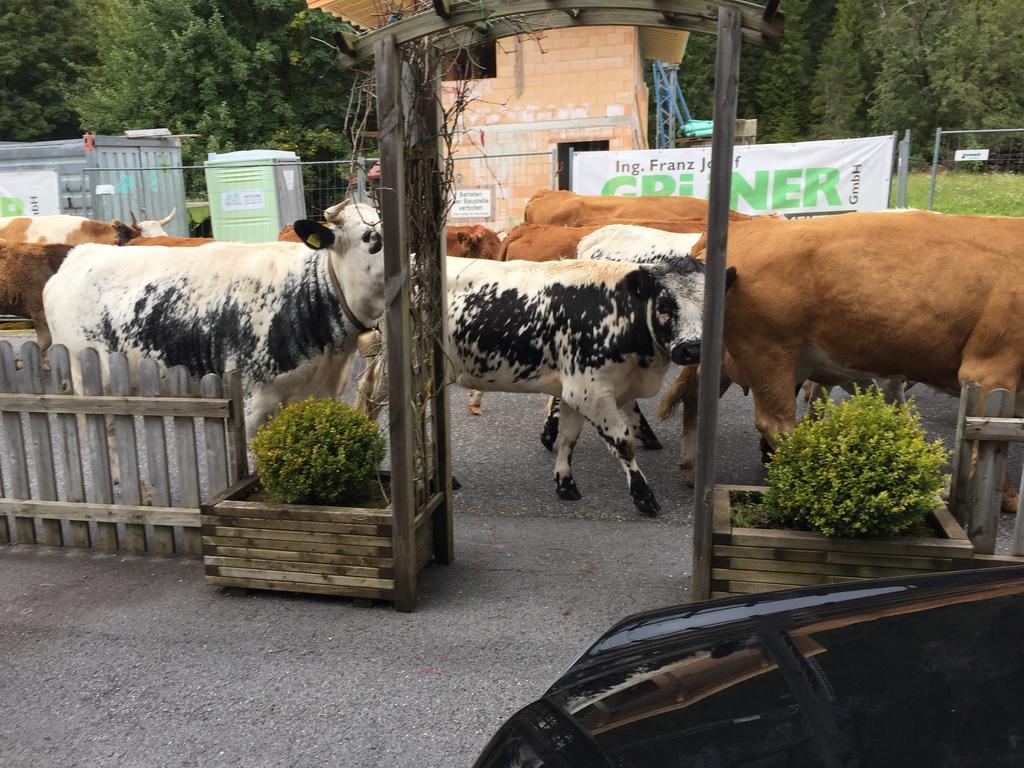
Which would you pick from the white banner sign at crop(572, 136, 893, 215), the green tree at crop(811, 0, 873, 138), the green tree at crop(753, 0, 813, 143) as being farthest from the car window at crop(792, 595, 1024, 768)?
the green tree at crop(753, 0, 813, 143)

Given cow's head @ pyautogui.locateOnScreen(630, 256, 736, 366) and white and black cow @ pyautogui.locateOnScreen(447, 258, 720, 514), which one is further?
white and black cow @ pyautogui.locateOnScreen(447, 258, 720, 514)

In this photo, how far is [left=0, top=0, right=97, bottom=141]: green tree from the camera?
1321 inches

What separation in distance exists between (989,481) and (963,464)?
0.14 meters

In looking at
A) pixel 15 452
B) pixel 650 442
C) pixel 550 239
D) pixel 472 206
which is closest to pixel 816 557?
pixel 650 442

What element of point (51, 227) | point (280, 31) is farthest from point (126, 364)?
point (280, 31)

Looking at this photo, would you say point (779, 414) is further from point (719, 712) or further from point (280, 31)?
point (280, 31)

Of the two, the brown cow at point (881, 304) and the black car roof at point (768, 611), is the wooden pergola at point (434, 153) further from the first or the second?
the brown cow at point (881, 304)

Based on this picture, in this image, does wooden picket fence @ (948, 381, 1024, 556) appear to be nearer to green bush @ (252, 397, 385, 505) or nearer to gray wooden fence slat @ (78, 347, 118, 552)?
green bush @ (252, 397, 385, 505)

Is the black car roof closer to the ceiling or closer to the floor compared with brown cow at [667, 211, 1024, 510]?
closer to the floor

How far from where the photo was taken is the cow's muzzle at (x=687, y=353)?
4879 millimetres

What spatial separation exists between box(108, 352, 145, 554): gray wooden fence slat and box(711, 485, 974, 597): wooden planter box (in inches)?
131

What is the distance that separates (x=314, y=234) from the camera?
468 centimetres

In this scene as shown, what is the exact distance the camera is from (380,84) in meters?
3.57

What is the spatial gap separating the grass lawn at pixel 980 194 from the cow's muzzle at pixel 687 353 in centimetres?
1484
